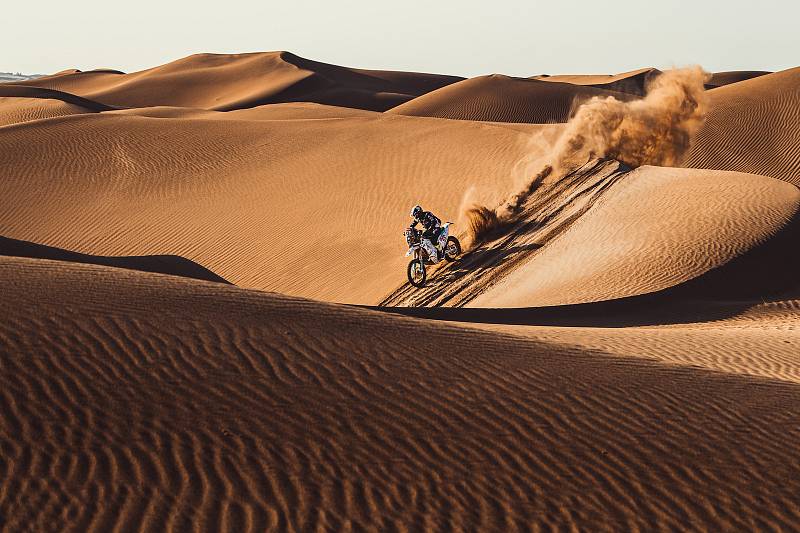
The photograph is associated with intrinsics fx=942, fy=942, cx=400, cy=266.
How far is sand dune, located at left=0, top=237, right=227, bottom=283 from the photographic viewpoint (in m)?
15.2

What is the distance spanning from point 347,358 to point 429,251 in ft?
38.3

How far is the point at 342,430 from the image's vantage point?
20.2 ft

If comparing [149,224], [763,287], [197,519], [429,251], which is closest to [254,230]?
[149,224]

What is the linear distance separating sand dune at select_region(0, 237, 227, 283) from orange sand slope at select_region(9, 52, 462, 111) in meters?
62.7

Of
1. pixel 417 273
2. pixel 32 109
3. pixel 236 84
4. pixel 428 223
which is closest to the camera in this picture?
pixel 428 223

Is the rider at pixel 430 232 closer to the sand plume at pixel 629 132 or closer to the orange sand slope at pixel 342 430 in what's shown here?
the sand plume at pixel 629 132

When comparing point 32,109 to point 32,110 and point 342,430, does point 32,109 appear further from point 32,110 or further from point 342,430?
point 342,430

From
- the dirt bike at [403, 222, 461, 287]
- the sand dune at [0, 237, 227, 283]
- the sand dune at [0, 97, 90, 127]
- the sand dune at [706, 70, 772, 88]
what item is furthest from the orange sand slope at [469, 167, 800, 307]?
the sand dune at [706, 70, 772, 88]

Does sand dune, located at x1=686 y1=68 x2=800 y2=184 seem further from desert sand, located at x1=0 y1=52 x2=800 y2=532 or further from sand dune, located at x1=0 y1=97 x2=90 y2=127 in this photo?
sand dune, located at x1=0 y1=97 x2=90 y2=127

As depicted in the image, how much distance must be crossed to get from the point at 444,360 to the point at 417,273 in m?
11.5

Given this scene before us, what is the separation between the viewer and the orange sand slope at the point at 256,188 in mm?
24297

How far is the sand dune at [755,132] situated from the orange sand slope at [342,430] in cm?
3130

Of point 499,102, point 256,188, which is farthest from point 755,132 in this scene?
point 499,102

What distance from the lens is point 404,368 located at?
7527 millimetres
